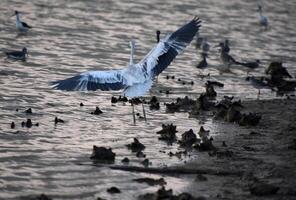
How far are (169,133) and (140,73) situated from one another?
1.58m

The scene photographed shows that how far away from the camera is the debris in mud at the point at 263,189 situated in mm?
8398

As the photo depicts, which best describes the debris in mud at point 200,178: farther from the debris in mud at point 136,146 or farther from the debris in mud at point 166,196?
the debris in mud at point 136,146

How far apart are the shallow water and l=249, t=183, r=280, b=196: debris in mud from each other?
3.05 feet

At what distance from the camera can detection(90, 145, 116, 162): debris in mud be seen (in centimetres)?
997

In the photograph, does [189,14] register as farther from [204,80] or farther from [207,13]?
[204,80]

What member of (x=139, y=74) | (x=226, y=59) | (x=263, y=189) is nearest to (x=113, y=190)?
(x=263, y=189)

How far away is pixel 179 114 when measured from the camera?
13.2 metres

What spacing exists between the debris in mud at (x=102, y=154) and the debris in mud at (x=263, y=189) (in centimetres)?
231

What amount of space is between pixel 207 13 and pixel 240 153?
15904 mm

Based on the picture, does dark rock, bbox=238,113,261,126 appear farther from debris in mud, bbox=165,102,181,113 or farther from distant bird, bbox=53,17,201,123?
distant bird, bbox=53,17,201,123

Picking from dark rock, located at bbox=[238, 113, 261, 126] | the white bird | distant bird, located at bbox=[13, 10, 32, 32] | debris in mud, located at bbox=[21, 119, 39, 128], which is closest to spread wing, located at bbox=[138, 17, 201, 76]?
the white bird

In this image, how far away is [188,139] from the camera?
1098cm

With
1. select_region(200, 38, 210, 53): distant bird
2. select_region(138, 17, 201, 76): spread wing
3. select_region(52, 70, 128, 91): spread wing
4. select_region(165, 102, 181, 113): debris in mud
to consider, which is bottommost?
select_region(165, 102, 181, 113): debris in mud

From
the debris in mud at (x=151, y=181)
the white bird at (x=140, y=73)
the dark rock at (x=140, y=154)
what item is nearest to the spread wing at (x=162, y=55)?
the white bird at (x=140, y=73)
